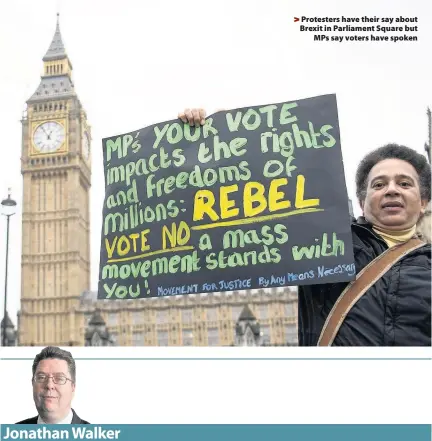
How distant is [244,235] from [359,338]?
816 millimetres

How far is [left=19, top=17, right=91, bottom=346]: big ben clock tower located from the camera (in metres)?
43.6

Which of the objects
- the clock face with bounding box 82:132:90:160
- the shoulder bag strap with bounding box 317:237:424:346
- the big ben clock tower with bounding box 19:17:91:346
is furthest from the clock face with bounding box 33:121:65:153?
the shoulder bag strap with bounding box 317:237:424:346

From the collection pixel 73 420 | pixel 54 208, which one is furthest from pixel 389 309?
pixel 54 208

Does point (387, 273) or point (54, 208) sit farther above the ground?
point (54, 208)

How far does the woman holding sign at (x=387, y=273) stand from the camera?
3.58 metres

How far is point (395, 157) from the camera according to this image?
3691 millimetres

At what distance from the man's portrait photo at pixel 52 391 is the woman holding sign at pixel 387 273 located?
1.30m

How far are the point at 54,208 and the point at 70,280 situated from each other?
4.63m

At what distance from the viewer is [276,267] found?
391 cm

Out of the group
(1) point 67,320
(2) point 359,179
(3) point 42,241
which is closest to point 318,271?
(2) point 359,179

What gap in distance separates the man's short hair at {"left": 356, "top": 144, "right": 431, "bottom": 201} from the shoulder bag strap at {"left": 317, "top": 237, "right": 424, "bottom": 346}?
29cm

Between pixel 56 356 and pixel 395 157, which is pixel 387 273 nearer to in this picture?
pixel 395 157
